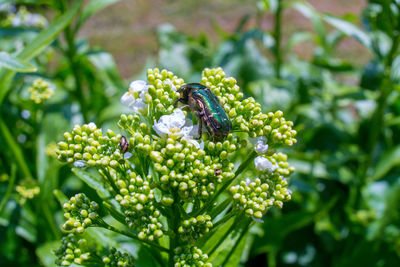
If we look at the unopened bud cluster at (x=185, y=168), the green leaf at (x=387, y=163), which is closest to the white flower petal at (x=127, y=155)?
the unopened bud cluster at (x=185, y=168)

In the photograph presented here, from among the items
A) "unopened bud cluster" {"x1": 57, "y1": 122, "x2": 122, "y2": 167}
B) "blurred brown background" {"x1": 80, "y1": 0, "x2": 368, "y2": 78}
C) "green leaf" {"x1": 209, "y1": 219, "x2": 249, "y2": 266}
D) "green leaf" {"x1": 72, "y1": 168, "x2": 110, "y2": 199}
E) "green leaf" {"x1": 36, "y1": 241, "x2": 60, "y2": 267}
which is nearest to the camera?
"unopened bud cluster" {"x1": 57, "y1": 122, "x2": 122, "y2": 167}

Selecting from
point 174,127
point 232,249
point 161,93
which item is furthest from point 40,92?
point 232,249

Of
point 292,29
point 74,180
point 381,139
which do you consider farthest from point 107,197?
point 292,29

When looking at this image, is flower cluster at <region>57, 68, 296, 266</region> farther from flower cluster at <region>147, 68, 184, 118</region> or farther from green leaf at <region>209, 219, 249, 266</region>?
green leaf at <region>209, 219, 249, 266</region>

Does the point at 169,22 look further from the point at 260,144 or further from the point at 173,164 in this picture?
the point at 173,164

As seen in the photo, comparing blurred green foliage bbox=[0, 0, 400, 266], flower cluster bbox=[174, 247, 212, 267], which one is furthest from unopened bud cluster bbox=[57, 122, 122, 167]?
blurred green foliage bbox=[0, 0, 400, 266]

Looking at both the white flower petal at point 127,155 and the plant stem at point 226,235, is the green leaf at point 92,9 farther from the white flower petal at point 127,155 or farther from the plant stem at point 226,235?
the plant stem at point 226,235
